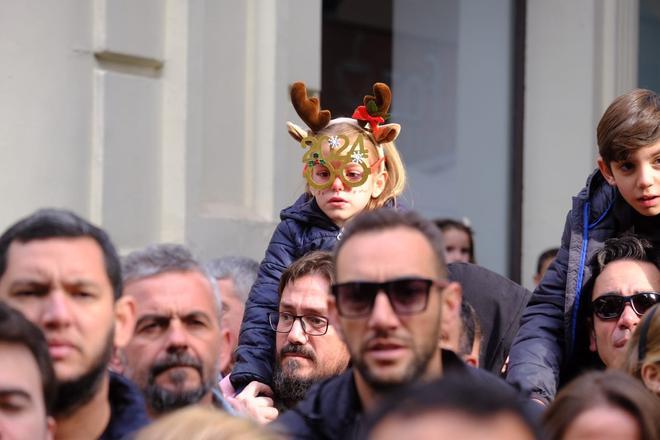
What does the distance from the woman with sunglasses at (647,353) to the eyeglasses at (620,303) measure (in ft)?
1.32

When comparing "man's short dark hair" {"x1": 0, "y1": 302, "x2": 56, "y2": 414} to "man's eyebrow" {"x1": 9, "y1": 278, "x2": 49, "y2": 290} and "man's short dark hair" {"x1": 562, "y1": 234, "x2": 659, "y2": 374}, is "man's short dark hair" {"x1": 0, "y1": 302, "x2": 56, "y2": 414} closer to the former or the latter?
"man's eyebrow" {"x1": 9, "y1": 278, "x2": 49, "y2": 290}

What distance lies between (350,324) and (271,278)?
189cm

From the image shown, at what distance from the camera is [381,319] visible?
146 inches

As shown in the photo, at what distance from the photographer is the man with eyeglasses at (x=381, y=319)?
3.72 m

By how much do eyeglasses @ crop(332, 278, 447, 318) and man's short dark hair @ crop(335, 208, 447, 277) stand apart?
153 millimetres

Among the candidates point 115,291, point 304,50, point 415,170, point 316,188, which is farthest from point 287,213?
point 415,170

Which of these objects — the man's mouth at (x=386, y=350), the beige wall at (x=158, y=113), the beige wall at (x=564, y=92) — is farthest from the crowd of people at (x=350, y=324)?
the beige wall at (x=564, y=92)

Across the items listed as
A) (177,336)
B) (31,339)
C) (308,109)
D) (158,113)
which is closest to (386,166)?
(308,109)

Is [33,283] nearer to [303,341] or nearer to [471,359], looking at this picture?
[303,341]

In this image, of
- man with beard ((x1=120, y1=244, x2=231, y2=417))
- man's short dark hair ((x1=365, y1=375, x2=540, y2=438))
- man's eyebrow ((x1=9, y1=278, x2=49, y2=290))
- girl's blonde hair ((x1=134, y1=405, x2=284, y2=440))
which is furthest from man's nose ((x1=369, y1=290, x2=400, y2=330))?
man's short dark hair ((x1=365, y1=375, x2=540, y2=438))

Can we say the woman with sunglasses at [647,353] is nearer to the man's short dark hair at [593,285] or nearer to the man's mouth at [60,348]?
the man's short dark hair at [593,285]

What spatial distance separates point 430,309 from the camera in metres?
3.78

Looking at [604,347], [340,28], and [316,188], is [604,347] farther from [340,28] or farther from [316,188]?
[340,28]

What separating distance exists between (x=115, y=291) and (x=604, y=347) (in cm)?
178
